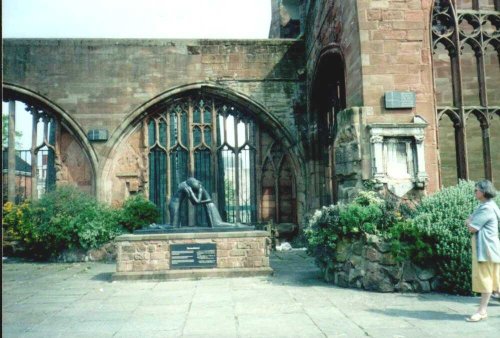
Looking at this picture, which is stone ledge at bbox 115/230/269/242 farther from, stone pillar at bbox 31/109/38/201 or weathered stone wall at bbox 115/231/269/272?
stone pillar at bbox 31/109/38/201

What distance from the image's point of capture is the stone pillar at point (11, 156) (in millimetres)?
12070

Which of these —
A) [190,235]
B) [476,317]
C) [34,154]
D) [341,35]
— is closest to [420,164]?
[341,35]

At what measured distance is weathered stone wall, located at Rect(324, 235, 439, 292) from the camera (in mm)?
5789

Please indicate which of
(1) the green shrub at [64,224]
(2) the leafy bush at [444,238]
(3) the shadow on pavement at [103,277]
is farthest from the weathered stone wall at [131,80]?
(2) the leafy bush at [444,238]

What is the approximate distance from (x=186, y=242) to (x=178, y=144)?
594 centimetres

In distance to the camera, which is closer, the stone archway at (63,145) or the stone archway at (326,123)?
the stone archway at (326,123)

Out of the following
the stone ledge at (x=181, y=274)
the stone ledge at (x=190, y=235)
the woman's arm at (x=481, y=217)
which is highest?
the woman's arm at (x=481, y=217)

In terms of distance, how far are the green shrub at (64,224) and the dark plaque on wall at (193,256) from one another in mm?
3567

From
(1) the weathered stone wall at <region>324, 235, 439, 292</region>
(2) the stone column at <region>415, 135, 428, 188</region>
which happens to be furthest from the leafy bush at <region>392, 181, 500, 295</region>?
(2) the stone column at <region>415, 135, 428, 188</region>

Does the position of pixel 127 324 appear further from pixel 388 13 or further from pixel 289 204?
pixel 289 204

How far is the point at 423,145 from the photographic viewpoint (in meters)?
7.49

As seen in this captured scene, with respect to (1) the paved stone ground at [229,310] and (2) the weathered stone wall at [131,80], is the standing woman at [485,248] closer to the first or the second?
(1) the paved stone ground at [229,310]

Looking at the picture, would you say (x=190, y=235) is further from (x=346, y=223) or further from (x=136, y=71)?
(x=136, y=71)

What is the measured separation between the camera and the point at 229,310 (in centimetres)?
493
